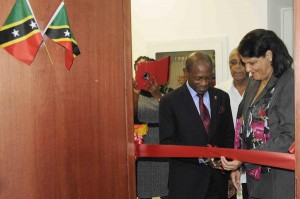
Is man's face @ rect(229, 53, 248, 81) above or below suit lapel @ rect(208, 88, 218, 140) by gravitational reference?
above

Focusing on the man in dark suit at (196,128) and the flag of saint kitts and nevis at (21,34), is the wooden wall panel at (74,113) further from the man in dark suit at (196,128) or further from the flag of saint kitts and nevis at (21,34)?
the man in dark suit at (196,128)

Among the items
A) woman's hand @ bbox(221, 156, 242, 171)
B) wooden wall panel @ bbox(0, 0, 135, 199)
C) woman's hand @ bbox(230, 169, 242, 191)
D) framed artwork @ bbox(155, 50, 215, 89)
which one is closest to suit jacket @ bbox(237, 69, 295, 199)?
woman's hand @ bbox(221, 156, 242, 171)

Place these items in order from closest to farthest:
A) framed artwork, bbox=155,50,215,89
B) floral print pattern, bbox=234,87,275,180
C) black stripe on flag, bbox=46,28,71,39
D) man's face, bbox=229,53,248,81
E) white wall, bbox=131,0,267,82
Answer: black stripe on flag, bbox=46,28,71,39, floral print pattern, bbox=234,87,275,180, man's face, bbox=229,53,248,81, white wall, bbox=131,0,267,82, framed artwork, bbox=155,50,215,89

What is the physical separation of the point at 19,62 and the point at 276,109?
125 centimetres

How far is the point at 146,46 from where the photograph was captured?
4.79 meters

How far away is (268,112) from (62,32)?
110 cm

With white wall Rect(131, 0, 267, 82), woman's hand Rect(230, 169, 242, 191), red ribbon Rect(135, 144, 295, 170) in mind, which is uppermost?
white wall Rect(131, 0, 267, 82)

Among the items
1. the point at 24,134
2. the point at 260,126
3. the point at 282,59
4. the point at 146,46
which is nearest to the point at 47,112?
the point at 24,134

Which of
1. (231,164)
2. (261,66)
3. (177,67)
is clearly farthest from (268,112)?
(177,67)

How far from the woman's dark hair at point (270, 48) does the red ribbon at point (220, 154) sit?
0.44 m

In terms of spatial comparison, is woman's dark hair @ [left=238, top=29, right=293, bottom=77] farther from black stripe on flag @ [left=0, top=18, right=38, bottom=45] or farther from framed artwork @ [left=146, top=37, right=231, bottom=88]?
framed artwork @ [left=146, top=37, right=231, bottom=88]

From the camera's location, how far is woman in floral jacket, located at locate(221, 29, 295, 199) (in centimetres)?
203

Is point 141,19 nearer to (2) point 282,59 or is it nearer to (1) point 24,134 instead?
(2) point 282,59

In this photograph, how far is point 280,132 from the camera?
2047 millimetres
